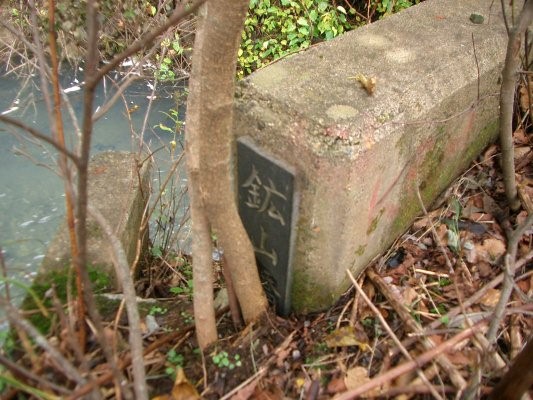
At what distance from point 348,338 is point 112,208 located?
1.40 m

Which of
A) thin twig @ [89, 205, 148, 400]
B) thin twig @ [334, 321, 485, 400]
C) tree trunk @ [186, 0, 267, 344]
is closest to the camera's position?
tree trunk @ [186, 0, 267, 344]

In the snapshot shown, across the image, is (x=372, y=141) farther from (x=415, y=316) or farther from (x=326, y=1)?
(x=326, y=1)

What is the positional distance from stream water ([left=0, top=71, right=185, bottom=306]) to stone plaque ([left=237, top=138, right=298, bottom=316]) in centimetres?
182

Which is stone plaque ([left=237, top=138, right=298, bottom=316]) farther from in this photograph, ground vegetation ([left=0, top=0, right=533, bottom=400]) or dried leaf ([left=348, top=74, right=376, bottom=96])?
dried leaf ([left=348, top=74, right=376, bottom=96])

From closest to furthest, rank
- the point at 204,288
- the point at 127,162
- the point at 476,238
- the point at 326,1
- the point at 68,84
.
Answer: the point at 204,288, the point at 476,238, the point at 127,162, the point at 326,1, the point at 68,84

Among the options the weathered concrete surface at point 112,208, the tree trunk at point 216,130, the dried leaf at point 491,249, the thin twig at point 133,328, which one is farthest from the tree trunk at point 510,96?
the weathered concrete surface at point 112,208

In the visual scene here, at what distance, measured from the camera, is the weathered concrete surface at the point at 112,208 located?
2.19m

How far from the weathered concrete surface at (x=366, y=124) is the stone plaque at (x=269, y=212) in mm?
38

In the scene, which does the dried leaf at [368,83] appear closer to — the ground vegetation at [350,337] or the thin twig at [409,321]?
the ground vegetation at [350,337]

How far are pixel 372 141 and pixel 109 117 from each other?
15.1 ft

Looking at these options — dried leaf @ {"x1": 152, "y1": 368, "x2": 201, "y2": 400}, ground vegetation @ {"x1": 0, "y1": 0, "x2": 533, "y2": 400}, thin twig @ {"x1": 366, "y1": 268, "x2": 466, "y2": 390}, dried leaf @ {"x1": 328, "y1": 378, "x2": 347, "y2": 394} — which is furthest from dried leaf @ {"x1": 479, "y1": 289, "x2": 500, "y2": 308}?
dried leaf @ {"x1": 152, "y1": 368, "x2": 201, "y2": 400}

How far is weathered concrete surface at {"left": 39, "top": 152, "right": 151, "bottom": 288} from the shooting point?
7.19 ft

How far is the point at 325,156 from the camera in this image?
156cm

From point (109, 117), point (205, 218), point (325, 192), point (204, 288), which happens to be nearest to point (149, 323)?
point (204, 288)
